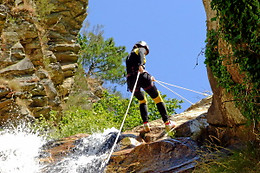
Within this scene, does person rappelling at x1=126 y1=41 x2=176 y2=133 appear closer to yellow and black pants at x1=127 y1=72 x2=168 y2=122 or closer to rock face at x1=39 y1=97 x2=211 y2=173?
yellow and black pants at x1=127 y1=72 x2=168 y2=122

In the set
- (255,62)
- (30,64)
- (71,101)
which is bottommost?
(255,62)

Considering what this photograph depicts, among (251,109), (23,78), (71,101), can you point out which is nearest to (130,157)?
(251,109)

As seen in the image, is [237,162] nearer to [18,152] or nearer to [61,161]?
[61,161]

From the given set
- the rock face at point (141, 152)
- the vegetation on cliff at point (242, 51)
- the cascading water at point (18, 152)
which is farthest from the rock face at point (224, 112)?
the cascading water at point (18, 152)

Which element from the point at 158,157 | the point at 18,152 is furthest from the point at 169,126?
the point at 18,152

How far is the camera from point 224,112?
669 centimetres

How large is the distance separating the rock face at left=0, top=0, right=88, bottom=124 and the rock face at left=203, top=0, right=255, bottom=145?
30.6 feet

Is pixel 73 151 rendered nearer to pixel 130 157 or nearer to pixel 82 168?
pixel 82 168

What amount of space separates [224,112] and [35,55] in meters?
11.3

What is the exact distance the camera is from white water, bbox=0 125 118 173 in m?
8.09

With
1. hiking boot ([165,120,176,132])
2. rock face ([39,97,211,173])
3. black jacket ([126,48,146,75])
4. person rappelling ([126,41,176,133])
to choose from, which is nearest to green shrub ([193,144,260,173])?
rock face ([39,97,211,173])

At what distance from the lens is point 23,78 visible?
14391mm

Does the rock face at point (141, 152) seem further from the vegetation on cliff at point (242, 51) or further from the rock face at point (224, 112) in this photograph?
the vegetation on cliff at point (242, 51)

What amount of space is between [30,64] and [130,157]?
886cm
